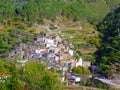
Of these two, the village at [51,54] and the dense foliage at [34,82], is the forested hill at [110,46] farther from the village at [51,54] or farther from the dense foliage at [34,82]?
the dense foliage at [34,82]

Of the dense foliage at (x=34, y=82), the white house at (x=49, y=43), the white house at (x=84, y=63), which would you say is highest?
the dense foliage at (x=34, y=82)

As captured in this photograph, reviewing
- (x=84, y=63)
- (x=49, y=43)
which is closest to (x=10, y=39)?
(x=49, y=43)

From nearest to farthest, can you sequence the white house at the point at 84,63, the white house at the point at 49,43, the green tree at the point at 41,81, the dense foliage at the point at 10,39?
the green tree at the point at 41,81, the white house at the point at 84,63, the dense foliage at the point at 10,39, the white house at the point at 49,43

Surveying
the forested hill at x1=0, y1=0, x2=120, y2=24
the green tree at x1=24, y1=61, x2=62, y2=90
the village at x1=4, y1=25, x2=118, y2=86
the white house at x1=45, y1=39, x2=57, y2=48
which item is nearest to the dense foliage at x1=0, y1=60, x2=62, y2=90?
the green tree at x1=24, y1=61, x2=62, y2=90

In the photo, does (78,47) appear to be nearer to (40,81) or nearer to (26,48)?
(26,48)

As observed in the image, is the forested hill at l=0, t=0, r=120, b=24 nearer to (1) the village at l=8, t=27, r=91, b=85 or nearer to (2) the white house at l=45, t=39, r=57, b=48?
(1) the village at l=8, t=27, r=91, b=85

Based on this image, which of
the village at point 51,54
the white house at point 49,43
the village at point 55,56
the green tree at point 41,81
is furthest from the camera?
the white house at point 49,43

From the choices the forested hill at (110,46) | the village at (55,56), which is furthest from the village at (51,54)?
the forested hill at (110,46)
